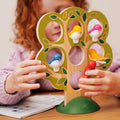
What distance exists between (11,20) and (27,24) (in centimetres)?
43

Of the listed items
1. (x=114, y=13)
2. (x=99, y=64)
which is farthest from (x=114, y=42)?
(x=99, y=64)

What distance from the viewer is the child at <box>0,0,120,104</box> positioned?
0.51 meters

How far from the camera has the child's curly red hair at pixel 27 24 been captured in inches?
33.8

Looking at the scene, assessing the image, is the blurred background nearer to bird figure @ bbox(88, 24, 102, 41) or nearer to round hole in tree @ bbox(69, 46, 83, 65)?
round hole in tree @ bbox(69, 46, 83, 65)

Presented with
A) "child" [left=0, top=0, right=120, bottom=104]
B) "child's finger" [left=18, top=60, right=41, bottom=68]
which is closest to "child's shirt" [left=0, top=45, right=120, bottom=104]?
"child" [left=0, top=0, right=120, bottom=104]

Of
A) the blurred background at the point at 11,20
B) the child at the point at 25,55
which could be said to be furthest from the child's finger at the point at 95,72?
the blurred background at the point at 11,20

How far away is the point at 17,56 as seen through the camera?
92 cm

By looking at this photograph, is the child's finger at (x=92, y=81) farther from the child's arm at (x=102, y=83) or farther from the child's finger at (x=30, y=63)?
the child's finger at (x=30, y=63)

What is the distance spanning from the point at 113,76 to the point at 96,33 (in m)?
0.12

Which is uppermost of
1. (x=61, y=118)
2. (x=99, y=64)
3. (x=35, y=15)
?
(x=35, y=15)

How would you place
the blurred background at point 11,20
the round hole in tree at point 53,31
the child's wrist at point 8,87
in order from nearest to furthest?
the child's wrist at point 8,87, the round hole in tree at point 53,31, the blurred background at point 11,20

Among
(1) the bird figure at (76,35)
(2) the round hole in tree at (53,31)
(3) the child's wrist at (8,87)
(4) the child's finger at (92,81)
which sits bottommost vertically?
(3) the child's wrist at (8,87)

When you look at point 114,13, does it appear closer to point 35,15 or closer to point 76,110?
point 35,15

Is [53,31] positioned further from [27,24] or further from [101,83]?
[101,83]
